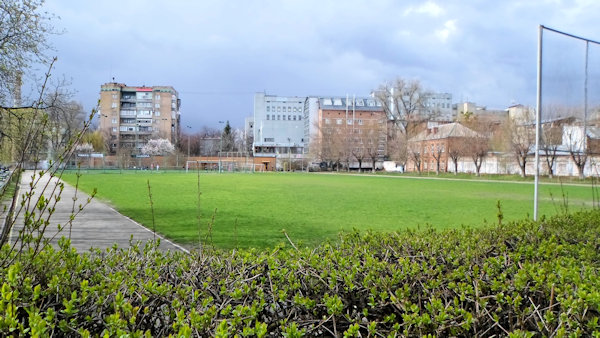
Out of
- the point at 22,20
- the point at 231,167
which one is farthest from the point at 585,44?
the point at 231,167

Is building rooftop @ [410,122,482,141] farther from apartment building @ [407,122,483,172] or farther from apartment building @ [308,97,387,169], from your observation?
apartment building @ [308,97,387,169]

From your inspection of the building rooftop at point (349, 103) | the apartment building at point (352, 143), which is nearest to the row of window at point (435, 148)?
the apartment building at point (352, 143)

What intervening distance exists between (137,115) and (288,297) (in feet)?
367

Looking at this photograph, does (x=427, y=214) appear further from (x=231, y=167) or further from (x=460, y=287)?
(x=231, y=167)

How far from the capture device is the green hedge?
6.49ft

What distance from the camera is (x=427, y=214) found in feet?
50.9

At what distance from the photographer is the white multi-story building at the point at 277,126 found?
113 meters

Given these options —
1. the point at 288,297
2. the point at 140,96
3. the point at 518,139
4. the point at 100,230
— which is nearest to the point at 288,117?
the point at 140,96

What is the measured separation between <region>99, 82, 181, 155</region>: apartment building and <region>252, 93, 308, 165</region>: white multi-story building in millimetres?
20571

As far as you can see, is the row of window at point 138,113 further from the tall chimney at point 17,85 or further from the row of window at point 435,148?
the tall chimney at point 17,85

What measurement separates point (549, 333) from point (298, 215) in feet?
41.6

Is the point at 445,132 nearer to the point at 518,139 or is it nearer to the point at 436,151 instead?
the point at 436,151

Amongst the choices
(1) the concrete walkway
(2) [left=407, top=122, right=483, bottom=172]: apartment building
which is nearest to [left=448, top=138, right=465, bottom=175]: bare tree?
(2) [left=407, top=122, right=483, bottom=172]: apartment building

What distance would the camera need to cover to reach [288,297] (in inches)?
98.7
